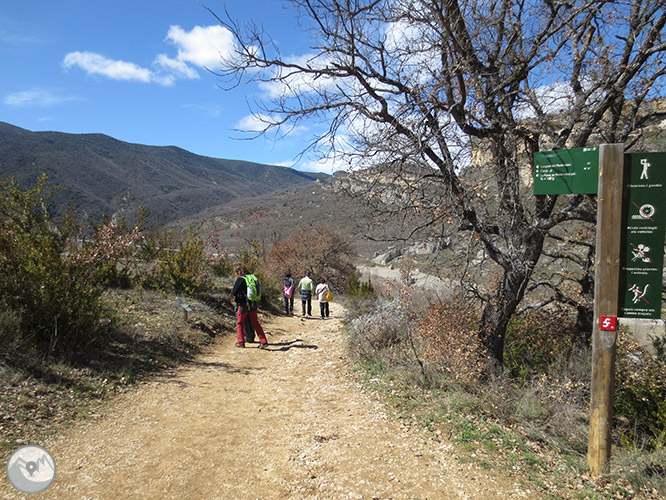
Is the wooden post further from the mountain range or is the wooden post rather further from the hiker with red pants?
the mountain range

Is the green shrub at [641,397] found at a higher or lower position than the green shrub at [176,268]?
lower

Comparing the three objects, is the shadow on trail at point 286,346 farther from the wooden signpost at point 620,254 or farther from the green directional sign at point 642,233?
the green directional sign at point 642,233

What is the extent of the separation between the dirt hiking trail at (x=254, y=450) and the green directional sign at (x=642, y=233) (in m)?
1.90

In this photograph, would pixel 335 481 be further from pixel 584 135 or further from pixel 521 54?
pixel 521 54

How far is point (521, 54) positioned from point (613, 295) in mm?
3596

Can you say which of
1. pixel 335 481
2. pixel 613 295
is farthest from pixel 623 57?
pixel 335 481

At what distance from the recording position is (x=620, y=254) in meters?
3.43

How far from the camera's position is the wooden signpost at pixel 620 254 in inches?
131

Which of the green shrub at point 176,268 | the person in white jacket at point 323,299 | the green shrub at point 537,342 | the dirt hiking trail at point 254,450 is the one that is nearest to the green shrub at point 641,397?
the green shrub at point 537,342

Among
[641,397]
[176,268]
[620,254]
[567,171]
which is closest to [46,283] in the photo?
[176,268]

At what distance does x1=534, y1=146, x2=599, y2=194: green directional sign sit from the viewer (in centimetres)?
355

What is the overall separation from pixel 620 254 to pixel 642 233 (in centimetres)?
24

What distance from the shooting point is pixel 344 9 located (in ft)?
16.6

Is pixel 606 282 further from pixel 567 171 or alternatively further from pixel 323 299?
pixel 323 299
